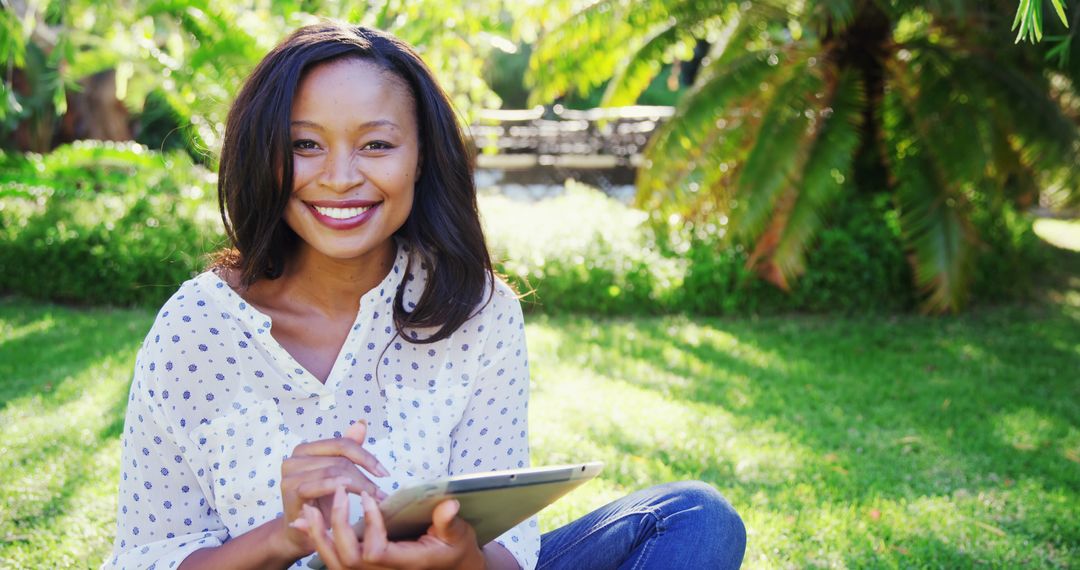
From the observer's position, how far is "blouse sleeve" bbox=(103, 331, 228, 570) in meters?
1.83

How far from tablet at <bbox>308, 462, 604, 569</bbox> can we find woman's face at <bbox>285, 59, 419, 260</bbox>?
0.65 m

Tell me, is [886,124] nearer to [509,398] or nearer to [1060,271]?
[1060,271]

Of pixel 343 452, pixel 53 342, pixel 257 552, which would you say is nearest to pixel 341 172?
pixel 343 452

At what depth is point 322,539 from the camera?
1.52 m

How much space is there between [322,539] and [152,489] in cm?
50

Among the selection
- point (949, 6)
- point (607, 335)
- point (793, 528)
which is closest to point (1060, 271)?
point (949, 6)

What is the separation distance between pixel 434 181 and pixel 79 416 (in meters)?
3.29

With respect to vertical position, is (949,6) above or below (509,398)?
above

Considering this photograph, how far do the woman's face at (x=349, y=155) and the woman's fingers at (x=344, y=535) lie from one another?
2.13ft

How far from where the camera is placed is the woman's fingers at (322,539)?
4.99ft

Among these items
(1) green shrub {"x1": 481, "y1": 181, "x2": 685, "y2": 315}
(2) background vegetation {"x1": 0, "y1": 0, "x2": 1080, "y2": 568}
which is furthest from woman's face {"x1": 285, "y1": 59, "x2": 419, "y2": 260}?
(1) green shrub {"x1": 481, "y1": 181, "x2": 685, "y2": 315}

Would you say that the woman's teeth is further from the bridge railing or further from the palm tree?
the bridge railing

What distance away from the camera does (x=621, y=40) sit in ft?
26.9

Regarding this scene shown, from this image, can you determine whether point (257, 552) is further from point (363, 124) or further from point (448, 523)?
point (363, 124)
